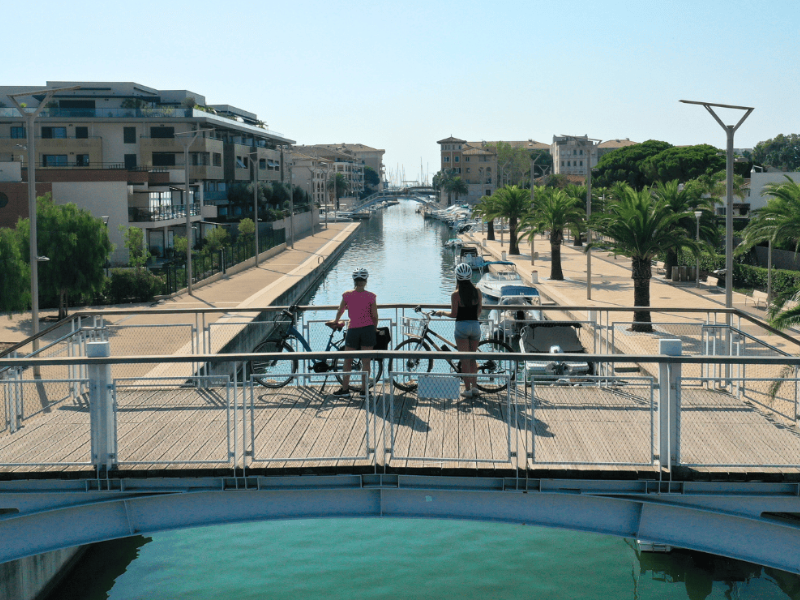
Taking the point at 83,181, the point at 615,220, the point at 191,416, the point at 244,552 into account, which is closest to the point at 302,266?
the point at 83,181

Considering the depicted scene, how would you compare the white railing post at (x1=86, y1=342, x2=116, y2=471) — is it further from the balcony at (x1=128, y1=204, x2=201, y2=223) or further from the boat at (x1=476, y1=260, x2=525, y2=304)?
the balcony at (x1=128, y1=204, x2=201, y2=223)

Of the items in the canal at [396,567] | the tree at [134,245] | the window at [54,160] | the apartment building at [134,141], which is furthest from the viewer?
the window at [54,160]

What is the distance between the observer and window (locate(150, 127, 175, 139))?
7488 centimetres

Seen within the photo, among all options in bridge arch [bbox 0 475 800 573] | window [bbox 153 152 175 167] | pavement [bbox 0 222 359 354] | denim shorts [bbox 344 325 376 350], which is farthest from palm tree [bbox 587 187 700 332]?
window [bbox 153 152 175 167]

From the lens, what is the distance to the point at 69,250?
102 feet

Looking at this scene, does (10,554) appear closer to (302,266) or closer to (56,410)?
(56,410)

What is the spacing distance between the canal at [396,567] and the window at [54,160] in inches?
2553

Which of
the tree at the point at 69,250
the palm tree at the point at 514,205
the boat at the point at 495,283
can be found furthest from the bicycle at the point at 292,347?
the palm tree at the point at 514,205

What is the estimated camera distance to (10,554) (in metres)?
8.23

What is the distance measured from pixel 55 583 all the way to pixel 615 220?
22489mm

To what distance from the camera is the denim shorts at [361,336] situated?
1092 cm

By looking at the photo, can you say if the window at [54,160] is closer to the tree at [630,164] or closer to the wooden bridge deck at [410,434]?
the tree at [630,164]

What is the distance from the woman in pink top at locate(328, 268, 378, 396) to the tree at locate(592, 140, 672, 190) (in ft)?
290

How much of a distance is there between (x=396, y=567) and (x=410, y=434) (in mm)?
4868
